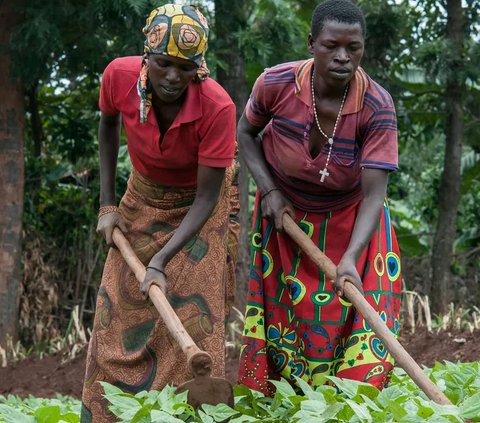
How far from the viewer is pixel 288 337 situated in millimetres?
4211

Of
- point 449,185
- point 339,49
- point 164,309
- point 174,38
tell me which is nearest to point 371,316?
point 164,309

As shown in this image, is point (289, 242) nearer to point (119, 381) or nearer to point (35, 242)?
point (119, 381)

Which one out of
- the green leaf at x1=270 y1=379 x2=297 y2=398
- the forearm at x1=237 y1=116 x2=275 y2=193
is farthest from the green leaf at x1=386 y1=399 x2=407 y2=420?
the forearm at x1=237 y1=116 x2=275 y2=193

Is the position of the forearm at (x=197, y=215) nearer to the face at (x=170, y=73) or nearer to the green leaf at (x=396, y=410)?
the face at (x=170, y=73)

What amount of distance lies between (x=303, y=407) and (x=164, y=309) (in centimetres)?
64

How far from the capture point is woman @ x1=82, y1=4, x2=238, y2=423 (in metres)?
3.88

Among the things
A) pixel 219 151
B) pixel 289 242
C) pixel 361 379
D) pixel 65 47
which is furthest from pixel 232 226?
pixel 65 47

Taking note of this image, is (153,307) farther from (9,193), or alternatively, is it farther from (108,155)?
(9,193)

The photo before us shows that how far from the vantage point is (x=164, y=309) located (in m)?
3.74

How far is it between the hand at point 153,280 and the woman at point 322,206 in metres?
0.48

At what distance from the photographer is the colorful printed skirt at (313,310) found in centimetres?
402

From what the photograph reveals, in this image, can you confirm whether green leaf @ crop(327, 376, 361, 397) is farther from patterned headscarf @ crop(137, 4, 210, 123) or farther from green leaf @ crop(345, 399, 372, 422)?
patterned headscarf @ crop(137, 4, 210, 123)

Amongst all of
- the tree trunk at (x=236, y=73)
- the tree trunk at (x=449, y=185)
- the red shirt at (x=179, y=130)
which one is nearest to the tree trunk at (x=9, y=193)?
the tree trunk at (x=236, y=73)

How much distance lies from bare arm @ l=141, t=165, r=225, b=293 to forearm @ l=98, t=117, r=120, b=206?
52 centimetres
